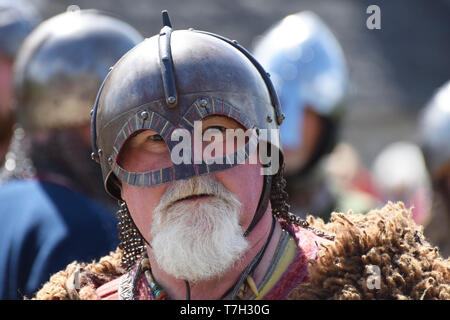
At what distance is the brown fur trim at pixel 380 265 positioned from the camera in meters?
2.47

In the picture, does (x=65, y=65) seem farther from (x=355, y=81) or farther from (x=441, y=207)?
(x=355, y=81)

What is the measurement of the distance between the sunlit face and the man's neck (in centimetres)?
8

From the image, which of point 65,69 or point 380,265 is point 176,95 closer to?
point 380,265

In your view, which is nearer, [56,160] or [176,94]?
[176,94]

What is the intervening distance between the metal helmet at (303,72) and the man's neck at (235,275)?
3.10 metres

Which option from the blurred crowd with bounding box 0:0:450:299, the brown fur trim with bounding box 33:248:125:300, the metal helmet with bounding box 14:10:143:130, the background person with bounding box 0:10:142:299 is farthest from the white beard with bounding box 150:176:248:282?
the metal helmet with bounding box 14:10:143:130

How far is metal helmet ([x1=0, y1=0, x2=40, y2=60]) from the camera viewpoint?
5328 millimetres

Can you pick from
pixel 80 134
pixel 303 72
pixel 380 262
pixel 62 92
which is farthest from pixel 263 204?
pixel 303 72

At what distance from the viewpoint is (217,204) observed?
8.57 ft

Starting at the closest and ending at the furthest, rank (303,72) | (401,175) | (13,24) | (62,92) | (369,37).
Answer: (62,92) → (13,24) → (303,72) → (401,175) → (369,37)

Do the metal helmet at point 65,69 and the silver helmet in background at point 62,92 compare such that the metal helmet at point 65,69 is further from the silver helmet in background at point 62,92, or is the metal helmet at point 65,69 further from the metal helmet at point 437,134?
the metal helmet at point 437,134

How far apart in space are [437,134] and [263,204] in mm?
2948

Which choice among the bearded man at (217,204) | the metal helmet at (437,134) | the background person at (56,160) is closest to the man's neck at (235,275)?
the bearded man at (217,204)

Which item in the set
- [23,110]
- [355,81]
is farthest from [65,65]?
[355,81]
